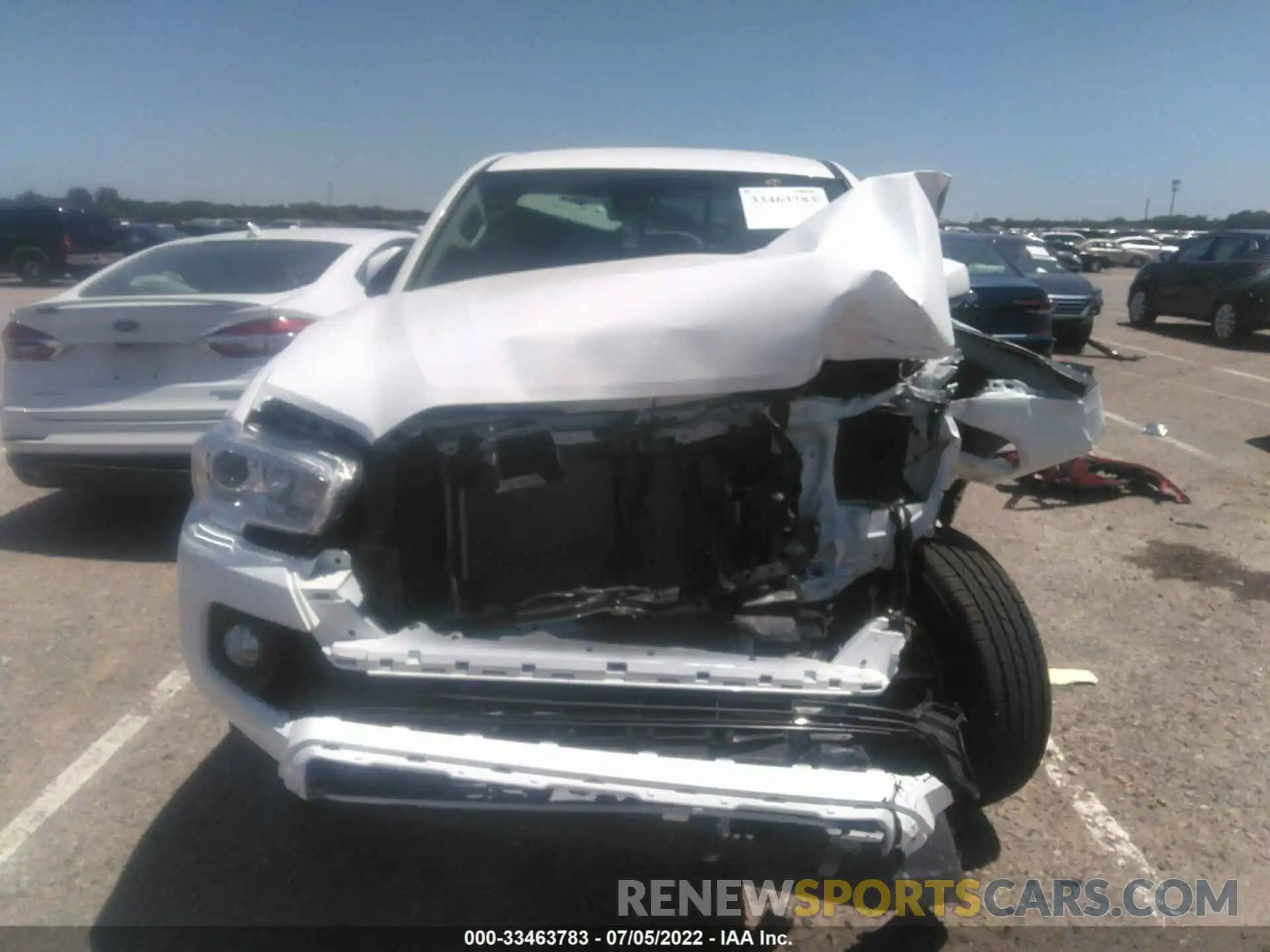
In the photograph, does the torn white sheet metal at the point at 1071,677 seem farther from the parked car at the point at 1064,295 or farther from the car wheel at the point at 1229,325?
the car wheel at the point at 1229,325

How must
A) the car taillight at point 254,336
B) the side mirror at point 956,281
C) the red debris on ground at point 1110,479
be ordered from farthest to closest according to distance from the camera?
the red debris on ground at point 1110,479, the car taillight at point 254,336, the side mirror at point 956,281

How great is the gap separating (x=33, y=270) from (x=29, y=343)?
71.1 feet

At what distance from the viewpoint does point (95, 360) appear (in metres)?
5.09

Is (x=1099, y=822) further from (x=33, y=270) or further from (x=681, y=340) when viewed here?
(x=33, y=270)

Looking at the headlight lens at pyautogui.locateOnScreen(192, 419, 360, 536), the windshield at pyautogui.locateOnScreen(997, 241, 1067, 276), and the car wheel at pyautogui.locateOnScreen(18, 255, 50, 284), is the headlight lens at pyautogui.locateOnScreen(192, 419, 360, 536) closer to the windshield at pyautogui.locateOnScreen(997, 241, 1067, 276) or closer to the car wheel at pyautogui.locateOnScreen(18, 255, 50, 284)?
the windshield at pyautogui.locateOnScreen(997, 241, 1067, 276)

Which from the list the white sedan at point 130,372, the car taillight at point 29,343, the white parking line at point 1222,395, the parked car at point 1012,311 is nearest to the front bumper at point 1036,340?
the parked car at point 1012,311

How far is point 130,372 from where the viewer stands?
5.07 meters

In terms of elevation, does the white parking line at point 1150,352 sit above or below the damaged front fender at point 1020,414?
below

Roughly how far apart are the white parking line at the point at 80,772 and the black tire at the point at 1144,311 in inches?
670

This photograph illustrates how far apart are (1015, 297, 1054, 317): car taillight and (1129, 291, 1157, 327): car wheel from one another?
25.7 ft

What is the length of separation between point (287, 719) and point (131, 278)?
14.1 feet

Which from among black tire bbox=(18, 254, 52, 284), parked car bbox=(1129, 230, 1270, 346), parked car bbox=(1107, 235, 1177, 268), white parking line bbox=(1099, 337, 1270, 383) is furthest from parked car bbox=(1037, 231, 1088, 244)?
black tire bbox=(18, 254, 52, 284)

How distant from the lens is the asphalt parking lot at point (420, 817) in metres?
2.74

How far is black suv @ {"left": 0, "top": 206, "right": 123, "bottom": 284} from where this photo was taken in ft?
76.1
